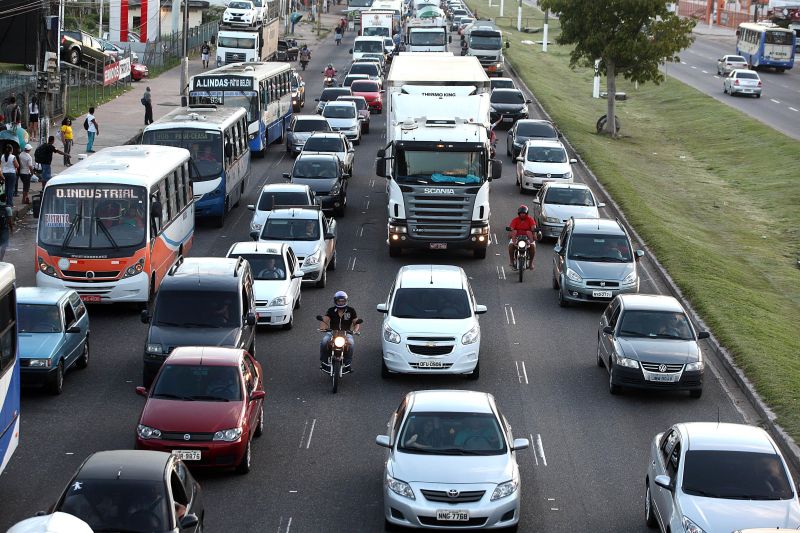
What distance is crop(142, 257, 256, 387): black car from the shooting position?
22.4 metres

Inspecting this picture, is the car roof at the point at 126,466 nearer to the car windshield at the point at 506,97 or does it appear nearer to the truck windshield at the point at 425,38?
the car windshield at the point at 506,97

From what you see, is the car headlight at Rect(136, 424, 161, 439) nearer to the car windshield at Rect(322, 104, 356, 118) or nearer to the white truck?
the white truck

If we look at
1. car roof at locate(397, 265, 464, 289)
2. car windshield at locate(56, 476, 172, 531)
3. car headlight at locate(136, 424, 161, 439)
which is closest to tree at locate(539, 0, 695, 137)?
car roof at locate(397, 265, 464, 289)

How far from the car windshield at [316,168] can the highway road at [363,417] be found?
7453mm

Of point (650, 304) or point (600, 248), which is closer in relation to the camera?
point (650, 304)

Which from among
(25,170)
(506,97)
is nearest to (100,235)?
(25,170)

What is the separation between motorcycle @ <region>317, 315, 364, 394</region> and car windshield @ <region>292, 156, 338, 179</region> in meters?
17.7

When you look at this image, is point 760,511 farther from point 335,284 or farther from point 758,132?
point 758,132

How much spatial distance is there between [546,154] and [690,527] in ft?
102

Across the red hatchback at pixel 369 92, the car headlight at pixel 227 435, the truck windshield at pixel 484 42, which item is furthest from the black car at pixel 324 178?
the truck windshield at pixel 484 42

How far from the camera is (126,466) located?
46.9 feet

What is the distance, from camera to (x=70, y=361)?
23.1 meters

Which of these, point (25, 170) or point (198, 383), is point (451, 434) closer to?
point (198, 383)

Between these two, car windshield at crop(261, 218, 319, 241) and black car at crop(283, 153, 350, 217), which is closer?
car windshield at crop(261, 218, 319, 241)
